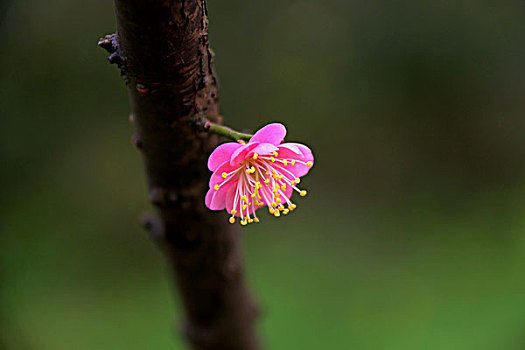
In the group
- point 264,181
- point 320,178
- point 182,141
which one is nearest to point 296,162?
point 264,181

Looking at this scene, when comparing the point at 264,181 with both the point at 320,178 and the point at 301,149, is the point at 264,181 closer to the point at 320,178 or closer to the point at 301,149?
the point at 301,149

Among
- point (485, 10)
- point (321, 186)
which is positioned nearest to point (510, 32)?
point (485, 10)

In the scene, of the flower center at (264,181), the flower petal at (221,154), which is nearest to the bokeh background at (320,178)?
the flower center at (264,181)

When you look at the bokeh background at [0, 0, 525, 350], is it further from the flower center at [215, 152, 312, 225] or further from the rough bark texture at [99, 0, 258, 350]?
the flower center at [215, 152, 312, 225]

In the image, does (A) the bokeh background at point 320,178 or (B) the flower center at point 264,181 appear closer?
(B) the flower center at point 264,181

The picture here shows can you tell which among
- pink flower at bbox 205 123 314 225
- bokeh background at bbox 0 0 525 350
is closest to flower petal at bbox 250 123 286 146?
pink flower at bbox 205 123 314 225

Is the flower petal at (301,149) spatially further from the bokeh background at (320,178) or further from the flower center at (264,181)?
the bokeh background at (320,178)
